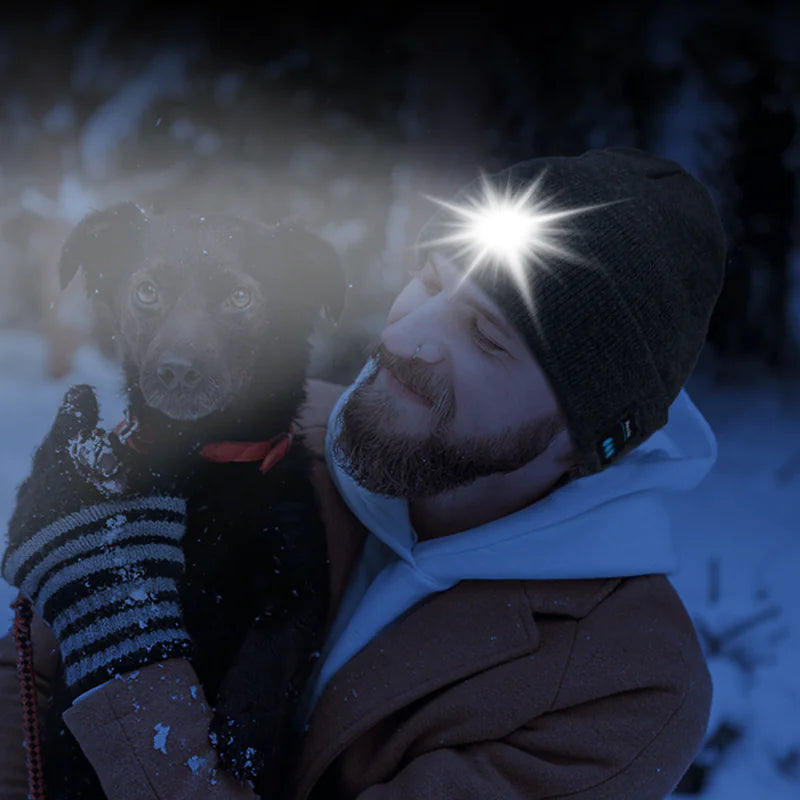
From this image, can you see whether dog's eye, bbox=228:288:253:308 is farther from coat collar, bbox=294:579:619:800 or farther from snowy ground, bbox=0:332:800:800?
snowy ground, bbox=0:332:800:800

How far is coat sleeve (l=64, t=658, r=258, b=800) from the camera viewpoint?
0.99m

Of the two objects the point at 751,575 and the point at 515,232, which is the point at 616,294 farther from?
the point at 751,575

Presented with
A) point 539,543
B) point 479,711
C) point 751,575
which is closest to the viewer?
point 479,711

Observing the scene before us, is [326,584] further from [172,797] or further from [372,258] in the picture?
[372,258]

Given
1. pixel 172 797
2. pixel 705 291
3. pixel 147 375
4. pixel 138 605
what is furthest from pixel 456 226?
pixel 172 797

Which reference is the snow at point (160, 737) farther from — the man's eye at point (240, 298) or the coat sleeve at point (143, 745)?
the man's eye at point (240, 298)

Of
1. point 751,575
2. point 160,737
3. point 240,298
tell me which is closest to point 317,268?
point 240,298

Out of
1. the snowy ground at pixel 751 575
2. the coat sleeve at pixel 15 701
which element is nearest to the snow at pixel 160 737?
the coat sleeve at pixel 15 701

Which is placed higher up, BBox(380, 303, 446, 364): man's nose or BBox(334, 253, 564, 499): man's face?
BBox(380, 303, 446, 364): man's nose

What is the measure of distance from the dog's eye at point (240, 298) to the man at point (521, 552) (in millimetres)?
274

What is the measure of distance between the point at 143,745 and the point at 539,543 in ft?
2.59

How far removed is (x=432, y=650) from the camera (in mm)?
1165

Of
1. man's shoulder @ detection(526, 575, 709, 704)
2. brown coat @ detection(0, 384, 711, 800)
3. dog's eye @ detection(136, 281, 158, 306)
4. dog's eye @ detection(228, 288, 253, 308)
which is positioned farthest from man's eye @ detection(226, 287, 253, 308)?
man's shoulder @ detection(526, 575, 709, 704)

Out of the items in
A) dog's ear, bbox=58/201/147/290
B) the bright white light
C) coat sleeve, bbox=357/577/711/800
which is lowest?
coat sleeve, bbox=357/577/711/800
